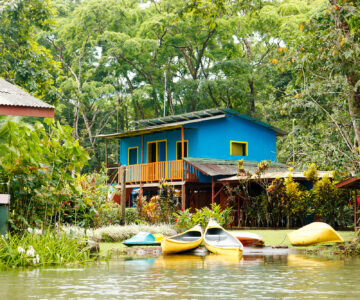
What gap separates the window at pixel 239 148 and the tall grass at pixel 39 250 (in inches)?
790

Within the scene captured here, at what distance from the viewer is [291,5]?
3553 centimetres

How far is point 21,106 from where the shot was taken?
12602 mm

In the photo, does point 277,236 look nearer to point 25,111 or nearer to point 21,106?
point 25,111

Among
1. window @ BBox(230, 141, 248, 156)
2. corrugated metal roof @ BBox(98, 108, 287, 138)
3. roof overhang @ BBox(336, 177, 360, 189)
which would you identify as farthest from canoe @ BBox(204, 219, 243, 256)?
window @ BBox(230, 141, 248, 156)

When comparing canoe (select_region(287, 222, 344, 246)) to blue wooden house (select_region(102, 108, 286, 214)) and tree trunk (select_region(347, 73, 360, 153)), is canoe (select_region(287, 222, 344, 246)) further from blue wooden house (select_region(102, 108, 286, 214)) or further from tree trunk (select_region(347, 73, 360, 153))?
blue wooden house (select_region(102, 108, 286, 214))

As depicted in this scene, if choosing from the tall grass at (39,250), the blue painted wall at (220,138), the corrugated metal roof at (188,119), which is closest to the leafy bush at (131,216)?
the corrugated metal roof at (188,119)

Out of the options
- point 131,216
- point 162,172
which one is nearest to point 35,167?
point 131,216

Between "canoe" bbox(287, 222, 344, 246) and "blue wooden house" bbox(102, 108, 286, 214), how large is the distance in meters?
9.11

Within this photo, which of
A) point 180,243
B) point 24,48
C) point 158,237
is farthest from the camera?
point 24,48

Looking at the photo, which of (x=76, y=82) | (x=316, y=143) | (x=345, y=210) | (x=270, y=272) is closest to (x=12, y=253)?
(x=270, y=272)

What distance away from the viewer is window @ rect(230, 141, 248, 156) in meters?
30.9

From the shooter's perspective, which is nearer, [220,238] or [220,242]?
[220,242]

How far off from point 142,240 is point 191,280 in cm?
780

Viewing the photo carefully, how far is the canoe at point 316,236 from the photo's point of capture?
55.3 ft
